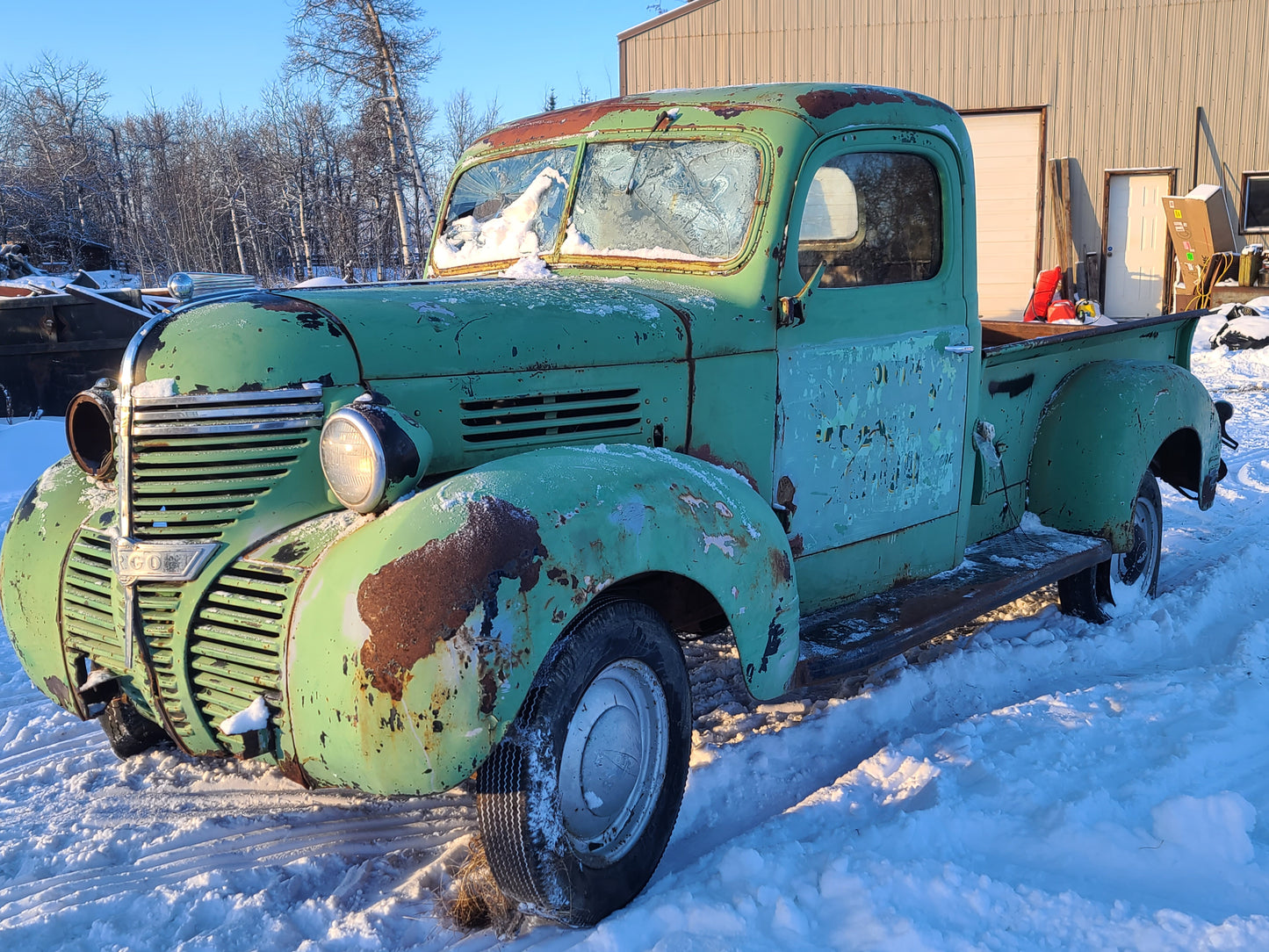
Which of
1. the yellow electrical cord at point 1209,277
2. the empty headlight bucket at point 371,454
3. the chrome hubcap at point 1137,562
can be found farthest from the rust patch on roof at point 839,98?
the yellow electrical cord at point 1209,277

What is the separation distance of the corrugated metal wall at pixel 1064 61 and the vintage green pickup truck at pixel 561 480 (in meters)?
12.4

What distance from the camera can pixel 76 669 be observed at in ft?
8.67

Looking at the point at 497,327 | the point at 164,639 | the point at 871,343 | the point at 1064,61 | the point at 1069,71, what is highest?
the point at 1064,61

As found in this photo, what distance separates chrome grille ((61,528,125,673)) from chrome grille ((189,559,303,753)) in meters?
0.30

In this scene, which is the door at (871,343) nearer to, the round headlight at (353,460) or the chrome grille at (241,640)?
the round headlight at (353,460)

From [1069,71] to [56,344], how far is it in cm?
1386

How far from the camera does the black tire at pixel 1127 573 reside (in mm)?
4484

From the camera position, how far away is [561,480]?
2359 millimetres

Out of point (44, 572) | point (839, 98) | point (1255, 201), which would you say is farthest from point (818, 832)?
point (1255, 201)

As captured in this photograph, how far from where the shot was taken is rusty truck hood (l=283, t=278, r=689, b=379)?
8.40 feet

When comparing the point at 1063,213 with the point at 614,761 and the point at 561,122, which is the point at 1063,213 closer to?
the point at 561,122

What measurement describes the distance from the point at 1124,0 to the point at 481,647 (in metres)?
16.4

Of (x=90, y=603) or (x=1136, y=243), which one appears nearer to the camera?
(x=90, y=603)

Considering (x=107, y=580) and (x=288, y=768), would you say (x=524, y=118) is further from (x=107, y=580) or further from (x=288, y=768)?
(x=288, y=768)
